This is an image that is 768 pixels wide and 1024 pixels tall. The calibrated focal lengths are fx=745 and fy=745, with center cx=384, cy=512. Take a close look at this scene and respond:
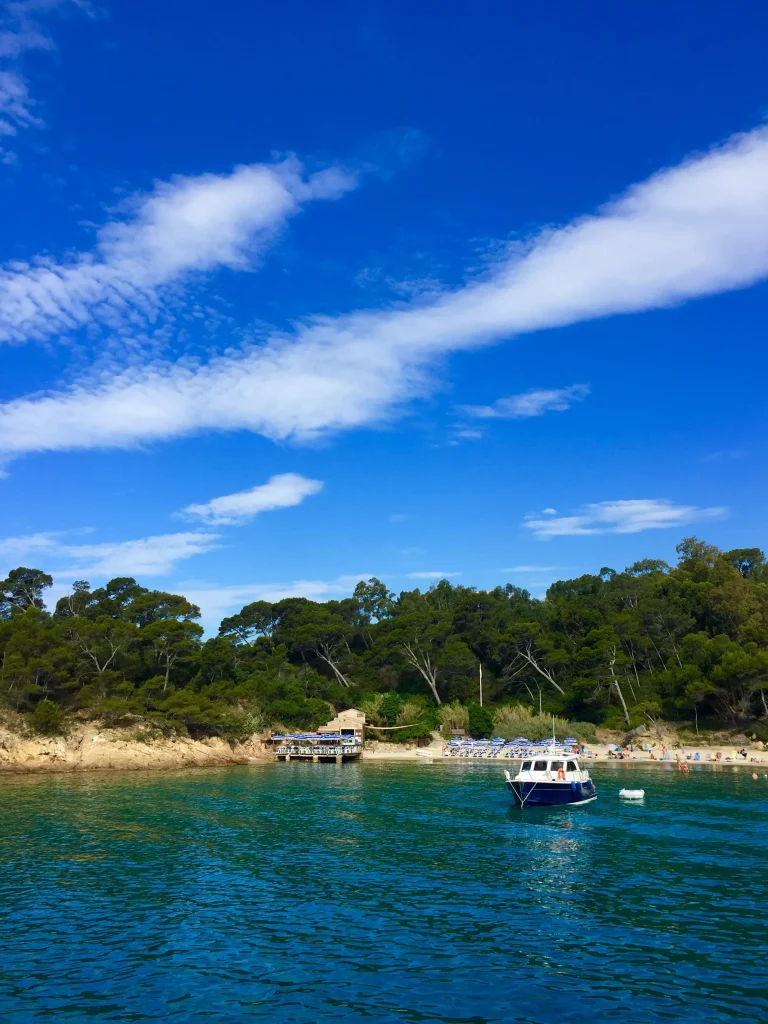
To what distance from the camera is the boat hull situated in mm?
45594

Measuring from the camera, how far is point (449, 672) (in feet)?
346

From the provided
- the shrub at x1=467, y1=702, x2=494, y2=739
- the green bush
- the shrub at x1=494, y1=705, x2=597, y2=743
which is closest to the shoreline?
the green bush

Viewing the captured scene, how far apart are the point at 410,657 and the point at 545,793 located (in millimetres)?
60878

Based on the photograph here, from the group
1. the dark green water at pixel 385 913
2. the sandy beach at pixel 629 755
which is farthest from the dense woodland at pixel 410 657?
the dark green water at pixel 385 913

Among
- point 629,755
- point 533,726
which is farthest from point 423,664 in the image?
point 629,755

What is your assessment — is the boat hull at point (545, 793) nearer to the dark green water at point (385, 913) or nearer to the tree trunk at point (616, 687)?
the dark green water at point (385, 913)

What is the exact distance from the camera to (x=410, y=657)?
349 feet

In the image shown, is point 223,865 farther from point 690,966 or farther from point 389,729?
point 389,729

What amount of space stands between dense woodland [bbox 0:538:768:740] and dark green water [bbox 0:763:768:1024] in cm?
3728

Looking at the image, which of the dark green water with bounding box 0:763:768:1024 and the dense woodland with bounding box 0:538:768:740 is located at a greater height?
the dense woodland with bounding box 0:538:768:740

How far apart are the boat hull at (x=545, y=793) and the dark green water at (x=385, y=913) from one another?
35.3 inches

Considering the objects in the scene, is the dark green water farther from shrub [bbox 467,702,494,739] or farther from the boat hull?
shrub [bbox 467,702,494,739]

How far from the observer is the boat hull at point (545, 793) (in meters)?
45.6

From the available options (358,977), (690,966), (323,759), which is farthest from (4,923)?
(323,759)
